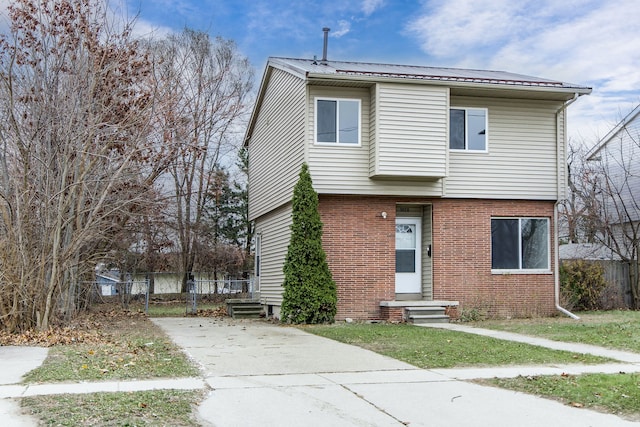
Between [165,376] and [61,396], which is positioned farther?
[165,376]

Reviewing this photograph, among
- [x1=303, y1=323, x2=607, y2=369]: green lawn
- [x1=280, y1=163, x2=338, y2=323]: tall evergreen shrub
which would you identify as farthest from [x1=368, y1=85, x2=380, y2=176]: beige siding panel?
[x1=303, y1=323, x2=607, y2=369]: green lawn

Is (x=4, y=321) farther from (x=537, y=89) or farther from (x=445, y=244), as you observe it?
(x=537, y=89)

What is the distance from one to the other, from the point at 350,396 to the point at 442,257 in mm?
10187

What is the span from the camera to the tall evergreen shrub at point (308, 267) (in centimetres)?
1561

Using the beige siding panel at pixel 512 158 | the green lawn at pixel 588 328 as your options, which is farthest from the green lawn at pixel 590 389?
the beige siding panel at pixel 512 158

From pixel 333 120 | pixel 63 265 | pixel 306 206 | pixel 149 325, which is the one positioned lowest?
pixel 149 325

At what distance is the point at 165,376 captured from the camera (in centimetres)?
813

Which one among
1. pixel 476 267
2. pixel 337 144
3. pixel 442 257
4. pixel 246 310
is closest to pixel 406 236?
pixel 442 257

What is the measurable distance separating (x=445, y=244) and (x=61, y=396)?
38.6 ft

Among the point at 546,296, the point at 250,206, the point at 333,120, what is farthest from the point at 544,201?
the point at 250,206

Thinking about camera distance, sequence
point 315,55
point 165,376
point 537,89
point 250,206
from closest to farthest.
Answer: point 165,376 < point 537,89 < point 315,55 < point 250,206

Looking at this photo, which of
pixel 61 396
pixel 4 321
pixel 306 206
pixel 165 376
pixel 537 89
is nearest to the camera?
pixel 61 396

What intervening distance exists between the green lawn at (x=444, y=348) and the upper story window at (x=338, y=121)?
4770 mm

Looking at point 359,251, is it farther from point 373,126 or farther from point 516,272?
point 516,272
